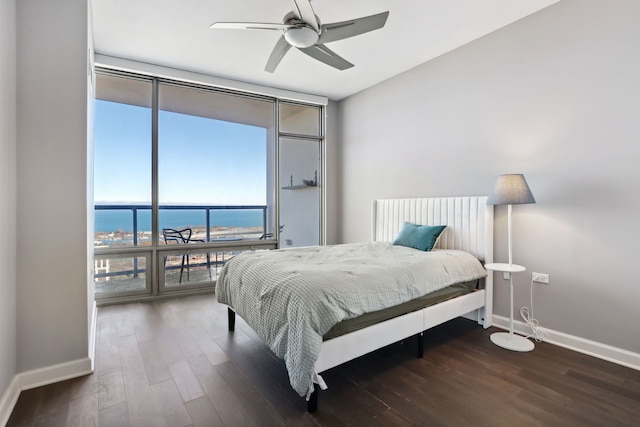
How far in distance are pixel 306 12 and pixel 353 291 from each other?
1.91m

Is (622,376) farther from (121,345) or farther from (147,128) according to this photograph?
(147,128)

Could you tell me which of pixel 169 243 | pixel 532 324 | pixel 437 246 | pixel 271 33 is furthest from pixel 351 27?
pixel 169 243

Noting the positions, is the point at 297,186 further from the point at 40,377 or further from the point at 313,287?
the point at 40,377

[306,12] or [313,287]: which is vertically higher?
[306,12]

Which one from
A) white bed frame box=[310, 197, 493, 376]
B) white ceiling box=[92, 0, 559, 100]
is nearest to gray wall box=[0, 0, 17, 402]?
white ceiling box=[92, 0, 559, 100]

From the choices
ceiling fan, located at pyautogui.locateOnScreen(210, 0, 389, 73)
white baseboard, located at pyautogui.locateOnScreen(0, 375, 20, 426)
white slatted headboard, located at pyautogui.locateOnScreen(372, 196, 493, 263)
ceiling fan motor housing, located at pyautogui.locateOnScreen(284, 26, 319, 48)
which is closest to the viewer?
white baseboard, located at pyautogui.locateOnScreen(0, 375, 20, 426)

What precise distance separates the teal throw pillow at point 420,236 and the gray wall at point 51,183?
2863mm

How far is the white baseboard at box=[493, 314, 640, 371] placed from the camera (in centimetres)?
221

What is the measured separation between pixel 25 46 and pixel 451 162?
3.73 meters

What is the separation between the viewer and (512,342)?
8.34 feet

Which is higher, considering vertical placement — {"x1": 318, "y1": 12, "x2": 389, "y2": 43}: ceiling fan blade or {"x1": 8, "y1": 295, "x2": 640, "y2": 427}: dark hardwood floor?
{"x1": 318, "y1": 12, "x2": 389, "y2": 43}: ceiling fan blade

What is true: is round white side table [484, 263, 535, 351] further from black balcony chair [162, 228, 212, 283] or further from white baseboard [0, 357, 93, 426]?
black balcony chair [162, 228, 212, 283]

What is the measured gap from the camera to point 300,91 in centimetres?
474

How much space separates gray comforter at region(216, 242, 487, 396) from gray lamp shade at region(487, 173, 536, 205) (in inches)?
24.6
